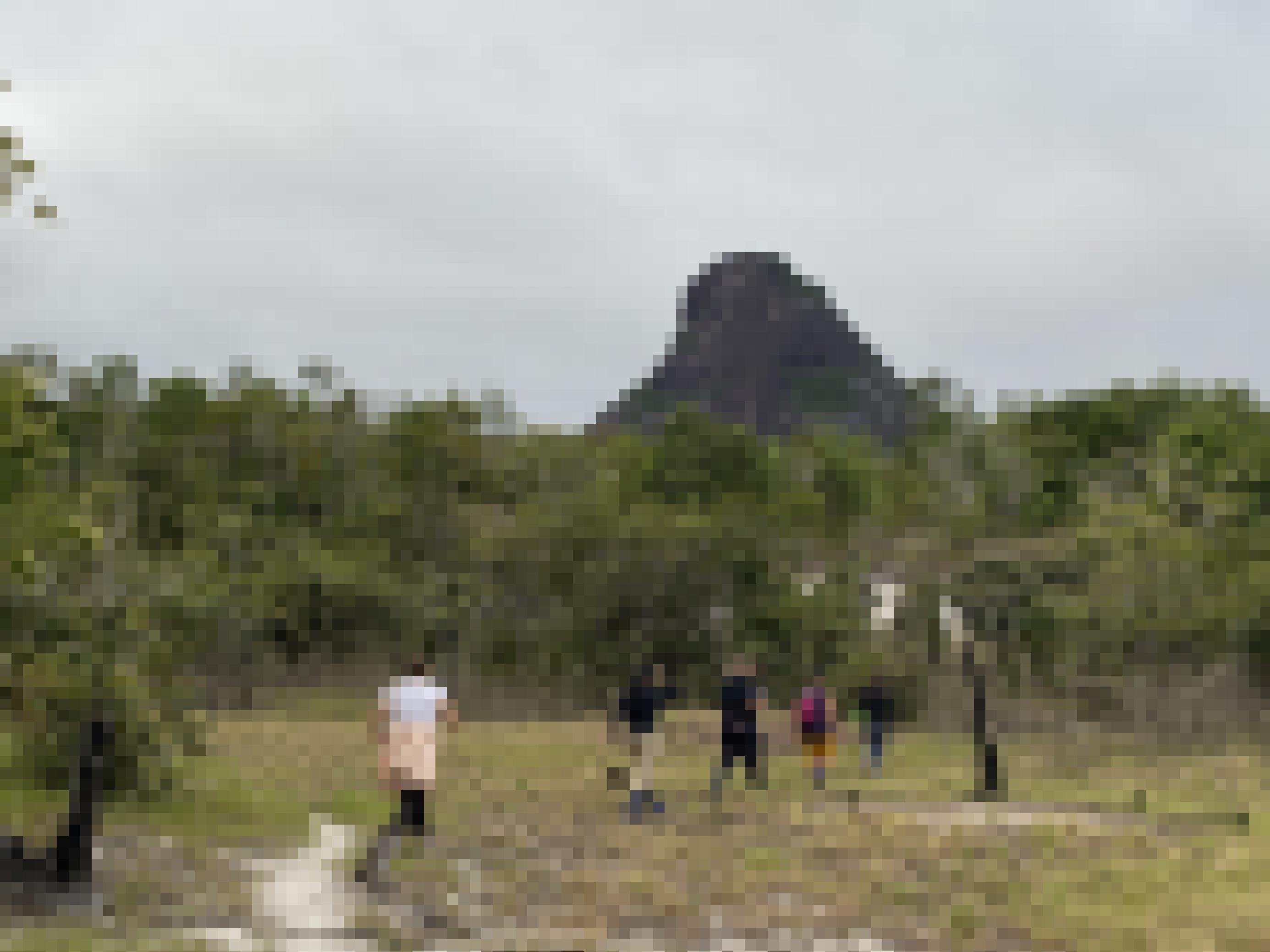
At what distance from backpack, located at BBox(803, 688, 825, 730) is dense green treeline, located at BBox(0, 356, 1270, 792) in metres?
2.07

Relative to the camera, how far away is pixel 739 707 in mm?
22203

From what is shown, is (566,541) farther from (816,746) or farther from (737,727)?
(737,727)

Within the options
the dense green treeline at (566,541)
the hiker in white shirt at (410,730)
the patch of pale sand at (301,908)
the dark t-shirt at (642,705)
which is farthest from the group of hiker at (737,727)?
the patch of pale sand at (301,908)

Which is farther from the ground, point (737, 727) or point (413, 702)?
point (413, 702)

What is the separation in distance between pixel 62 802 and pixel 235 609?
830 inches

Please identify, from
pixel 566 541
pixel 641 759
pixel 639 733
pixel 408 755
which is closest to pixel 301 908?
pixel 408 755

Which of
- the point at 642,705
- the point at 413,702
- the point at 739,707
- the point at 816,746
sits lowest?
the point at 816,746

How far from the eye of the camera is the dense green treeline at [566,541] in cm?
1351

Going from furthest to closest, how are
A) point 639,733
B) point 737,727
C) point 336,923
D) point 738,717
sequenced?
point 737,727 → point 738,717 → point 639,733 → point 336,923

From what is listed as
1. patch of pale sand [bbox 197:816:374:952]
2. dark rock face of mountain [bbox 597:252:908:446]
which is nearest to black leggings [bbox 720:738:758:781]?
patch of pale sand [bbox 197:816:374:952]

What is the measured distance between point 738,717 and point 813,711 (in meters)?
2.44

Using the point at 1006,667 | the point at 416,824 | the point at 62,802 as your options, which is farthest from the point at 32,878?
the point at 1006,667

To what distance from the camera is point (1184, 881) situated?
15.5 m

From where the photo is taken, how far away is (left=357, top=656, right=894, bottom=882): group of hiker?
16.0 m
